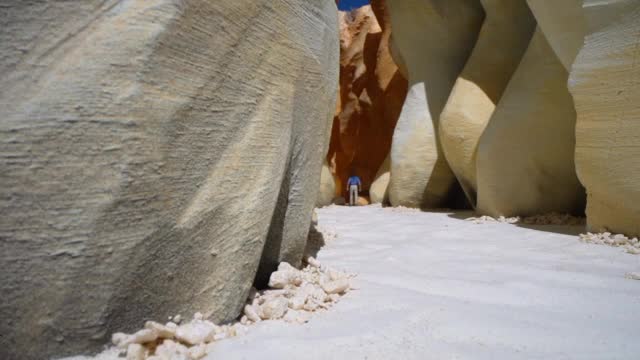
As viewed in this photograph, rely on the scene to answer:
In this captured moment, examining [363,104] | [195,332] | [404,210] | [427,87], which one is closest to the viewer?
[195,332]

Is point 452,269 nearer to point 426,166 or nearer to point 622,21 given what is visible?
point 622,21

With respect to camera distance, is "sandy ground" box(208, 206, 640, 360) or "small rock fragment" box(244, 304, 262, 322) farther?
"small rock fragment" box(244, 304, 262, 322)

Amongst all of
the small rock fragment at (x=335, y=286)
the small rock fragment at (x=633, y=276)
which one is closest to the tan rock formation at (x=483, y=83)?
the small rock fragment at (x=633, y=276)

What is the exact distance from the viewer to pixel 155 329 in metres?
1.07

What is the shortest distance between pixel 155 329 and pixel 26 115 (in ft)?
1.89

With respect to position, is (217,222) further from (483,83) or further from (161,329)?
(483,83)

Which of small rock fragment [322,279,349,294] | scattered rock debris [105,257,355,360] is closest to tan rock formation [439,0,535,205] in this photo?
scattered rock debris [105,257,355,360]

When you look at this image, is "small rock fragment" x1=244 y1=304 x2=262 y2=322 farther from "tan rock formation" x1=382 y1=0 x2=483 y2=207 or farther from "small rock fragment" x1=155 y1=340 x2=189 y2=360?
"tan rock formation" x1=382 y1=0 x2=483 y2=207

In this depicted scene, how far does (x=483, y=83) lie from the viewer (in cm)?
501

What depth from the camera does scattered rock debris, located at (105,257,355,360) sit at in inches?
41.2

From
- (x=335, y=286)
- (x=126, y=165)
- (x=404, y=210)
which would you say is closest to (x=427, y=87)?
(x=404, y=210)

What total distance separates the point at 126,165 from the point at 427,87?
5.53 m

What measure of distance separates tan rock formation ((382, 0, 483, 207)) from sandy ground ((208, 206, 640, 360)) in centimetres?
324

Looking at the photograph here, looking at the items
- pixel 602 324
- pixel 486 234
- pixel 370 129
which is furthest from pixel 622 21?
pixel 370 129
